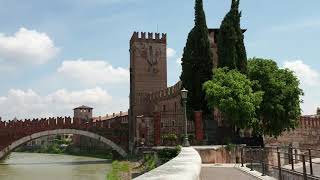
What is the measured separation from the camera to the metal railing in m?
8.51

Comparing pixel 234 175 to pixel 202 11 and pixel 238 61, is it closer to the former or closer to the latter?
pixel 238 61

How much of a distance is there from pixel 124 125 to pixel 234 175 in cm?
3668

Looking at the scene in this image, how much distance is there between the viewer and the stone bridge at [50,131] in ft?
147

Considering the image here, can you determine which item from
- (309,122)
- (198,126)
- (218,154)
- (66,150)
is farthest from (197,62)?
(66,150)

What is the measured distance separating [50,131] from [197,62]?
22.7m

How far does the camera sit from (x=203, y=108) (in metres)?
27.5

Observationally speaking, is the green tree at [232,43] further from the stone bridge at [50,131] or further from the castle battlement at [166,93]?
the stone bridge at [50,131]

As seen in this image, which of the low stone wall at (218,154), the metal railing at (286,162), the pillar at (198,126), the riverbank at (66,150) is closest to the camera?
the metal railing at (286,162)

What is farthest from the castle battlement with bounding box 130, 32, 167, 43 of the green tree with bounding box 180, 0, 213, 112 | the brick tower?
the green tree with bounding box 180, 0, 213, 112

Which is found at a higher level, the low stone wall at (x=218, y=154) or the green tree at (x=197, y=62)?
the green tree at (x=197, y=62)

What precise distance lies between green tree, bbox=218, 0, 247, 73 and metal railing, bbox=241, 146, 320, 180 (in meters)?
11.4

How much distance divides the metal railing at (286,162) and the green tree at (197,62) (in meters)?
12.0

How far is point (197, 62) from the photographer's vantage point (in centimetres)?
2805

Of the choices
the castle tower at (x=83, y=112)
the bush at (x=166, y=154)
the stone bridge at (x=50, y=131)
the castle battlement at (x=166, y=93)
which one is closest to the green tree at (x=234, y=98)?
the bush at (x=166, y=154)
